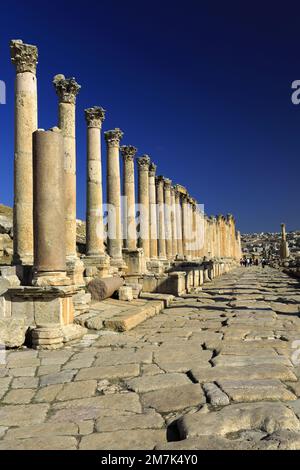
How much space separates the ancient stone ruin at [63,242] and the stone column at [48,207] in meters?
0.02

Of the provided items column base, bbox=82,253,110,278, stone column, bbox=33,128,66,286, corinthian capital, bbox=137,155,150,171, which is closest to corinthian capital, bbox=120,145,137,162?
corinthian capital, bbox=137,155,150,171

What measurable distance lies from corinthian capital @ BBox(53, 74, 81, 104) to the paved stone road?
6.96 m

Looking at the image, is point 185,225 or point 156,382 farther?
point 185,225

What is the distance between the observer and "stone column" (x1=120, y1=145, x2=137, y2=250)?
20523 mm

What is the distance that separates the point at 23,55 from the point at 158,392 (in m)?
9.04

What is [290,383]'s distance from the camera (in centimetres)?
511

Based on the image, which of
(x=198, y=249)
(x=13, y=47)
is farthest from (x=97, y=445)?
(x=198, y=249)

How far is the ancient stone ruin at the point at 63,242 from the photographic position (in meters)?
8.00

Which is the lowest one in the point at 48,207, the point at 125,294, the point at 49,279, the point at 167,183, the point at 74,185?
the point at 125,294

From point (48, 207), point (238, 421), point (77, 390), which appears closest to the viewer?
point (238, 421)

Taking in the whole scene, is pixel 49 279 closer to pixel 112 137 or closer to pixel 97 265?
pixel 97 265

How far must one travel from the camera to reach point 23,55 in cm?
1087

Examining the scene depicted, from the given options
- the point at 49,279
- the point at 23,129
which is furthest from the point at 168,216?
the point at 49,279

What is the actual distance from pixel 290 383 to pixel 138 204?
19.0 m
